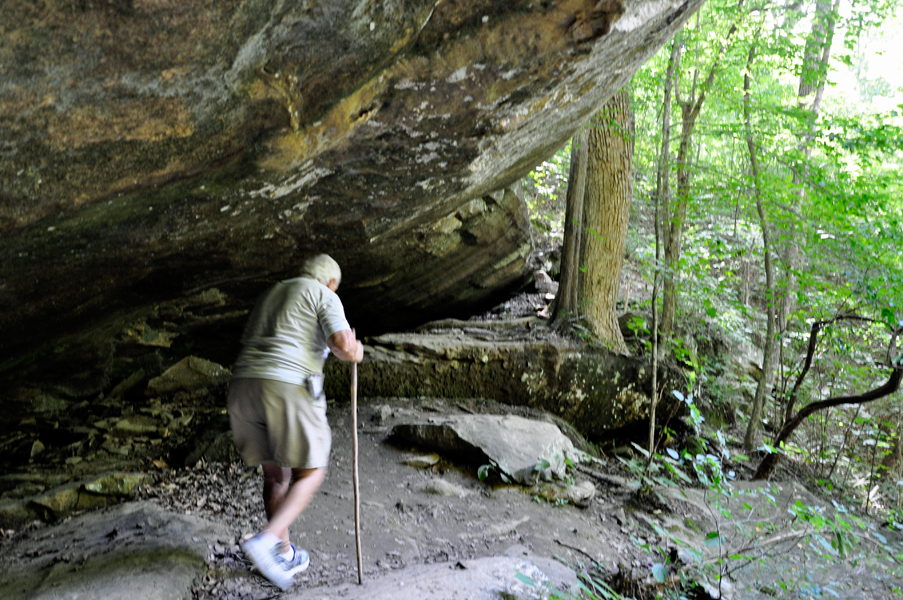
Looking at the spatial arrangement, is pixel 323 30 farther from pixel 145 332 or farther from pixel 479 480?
pixel 145 332

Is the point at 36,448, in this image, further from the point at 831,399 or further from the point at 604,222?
the point at 831,399

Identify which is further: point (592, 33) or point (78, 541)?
point (78, 541)

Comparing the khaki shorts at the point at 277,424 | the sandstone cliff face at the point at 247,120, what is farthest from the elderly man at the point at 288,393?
the sandstone cliff face at the point at 247,120

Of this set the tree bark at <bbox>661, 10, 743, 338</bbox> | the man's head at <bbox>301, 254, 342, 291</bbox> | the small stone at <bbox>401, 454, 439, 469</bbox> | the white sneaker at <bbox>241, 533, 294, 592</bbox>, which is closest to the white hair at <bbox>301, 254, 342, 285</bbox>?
the man's head at <bbox>301, 254, 342, 291</bbox>

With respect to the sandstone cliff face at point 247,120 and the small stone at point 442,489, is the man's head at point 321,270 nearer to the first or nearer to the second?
the sandstone cliff face at point 247,120

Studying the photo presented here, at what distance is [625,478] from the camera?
643 centimetres

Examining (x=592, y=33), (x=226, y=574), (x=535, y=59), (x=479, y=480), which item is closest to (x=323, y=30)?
(x=535, y=59)

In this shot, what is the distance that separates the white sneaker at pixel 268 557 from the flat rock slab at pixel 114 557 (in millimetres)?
419

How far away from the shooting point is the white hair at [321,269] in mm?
3734

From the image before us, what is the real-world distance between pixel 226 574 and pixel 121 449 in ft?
11.4

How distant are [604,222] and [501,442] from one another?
4332 mm

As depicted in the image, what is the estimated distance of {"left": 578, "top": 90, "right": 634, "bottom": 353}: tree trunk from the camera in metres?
8.52

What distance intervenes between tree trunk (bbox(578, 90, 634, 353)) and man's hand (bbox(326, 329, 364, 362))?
5.66m

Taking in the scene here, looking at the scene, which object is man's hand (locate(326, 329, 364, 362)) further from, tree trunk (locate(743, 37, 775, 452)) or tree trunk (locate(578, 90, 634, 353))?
tree trunk (locate(743, 37, 775, 452))
